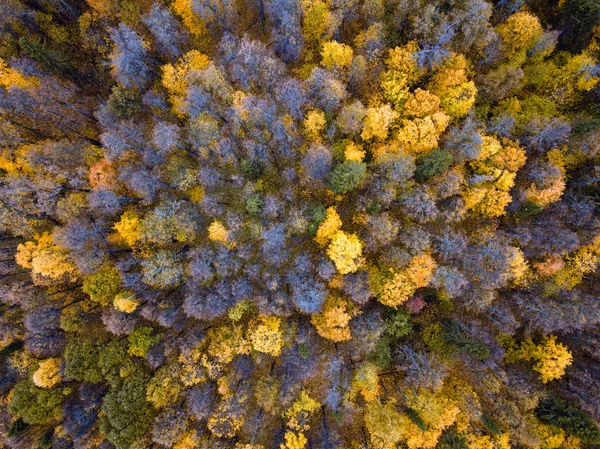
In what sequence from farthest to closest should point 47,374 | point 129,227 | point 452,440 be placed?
point 452,440
point 47,374
point 129,227

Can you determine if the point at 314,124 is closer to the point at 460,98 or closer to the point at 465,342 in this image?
the point at 460,98

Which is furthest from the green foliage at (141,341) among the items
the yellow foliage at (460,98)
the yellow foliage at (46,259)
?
the yellow foliage at (460,98)

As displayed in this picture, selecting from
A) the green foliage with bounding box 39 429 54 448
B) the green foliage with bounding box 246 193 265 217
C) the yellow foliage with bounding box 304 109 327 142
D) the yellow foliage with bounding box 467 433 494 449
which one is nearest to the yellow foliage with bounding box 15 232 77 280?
the green foliage with bounding box 39 429 54 448

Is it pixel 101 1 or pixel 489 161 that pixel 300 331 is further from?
pixel 101 1

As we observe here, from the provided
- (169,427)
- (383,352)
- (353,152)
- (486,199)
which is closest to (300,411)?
(383,352)

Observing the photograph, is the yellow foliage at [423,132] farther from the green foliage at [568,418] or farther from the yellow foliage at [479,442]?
the yellow foliage at [479,442]

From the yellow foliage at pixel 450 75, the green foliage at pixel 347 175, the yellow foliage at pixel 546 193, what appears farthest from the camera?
the yellow foliage at pixel 450 75

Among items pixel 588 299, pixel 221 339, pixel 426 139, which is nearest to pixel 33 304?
pixel 221 339
